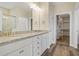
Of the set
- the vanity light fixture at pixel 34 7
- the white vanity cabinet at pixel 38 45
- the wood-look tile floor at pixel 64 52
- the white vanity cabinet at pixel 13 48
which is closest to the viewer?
Result: the white vanity cabinet at pixel 13 48

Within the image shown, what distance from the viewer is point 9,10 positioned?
9.36 feet

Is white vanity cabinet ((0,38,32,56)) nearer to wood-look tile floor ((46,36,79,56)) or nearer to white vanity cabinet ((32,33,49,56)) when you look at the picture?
white vanity cabinet ((32,33,49,56))

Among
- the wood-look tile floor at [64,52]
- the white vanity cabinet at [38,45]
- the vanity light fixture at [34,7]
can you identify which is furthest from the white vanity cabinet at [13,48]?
the vanity light fixture at [34,7]

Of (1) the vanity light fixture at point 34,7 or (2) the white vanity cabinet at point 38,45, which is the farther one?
(1) the vanity light fixture at point 34,7

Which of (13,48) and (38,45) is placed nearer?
(13,48)

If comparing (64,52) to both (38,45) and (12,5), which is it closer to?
(38,45)

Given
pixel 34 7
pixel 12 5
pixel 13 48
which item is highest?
pixel 34 7

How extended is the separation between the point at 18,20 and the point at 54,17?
343 centimetres

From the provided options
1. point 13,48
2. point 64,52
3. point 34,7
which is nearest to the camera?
point 13,48

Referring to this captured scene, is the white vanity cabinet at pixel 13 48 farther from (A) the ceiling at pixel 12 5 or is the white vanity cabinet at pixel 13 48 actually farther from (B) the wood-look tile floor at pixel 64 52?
(B) the wood-look tile floor at pixel 64 52

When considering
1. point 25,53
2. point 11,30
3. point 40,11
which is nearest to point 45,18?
point 40,11

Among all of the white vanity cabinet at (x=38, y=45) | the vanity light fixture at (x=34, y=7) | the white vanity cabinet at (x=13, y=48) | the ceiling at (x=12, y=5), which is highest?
the vanity light fixture at (x=34, y=7)

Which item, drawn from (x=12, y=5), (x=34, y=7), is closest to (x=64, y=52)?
(x=34, y=7)

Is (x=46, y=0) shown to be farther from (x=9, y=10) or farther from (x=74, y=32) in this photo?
(x=9, y=10)
